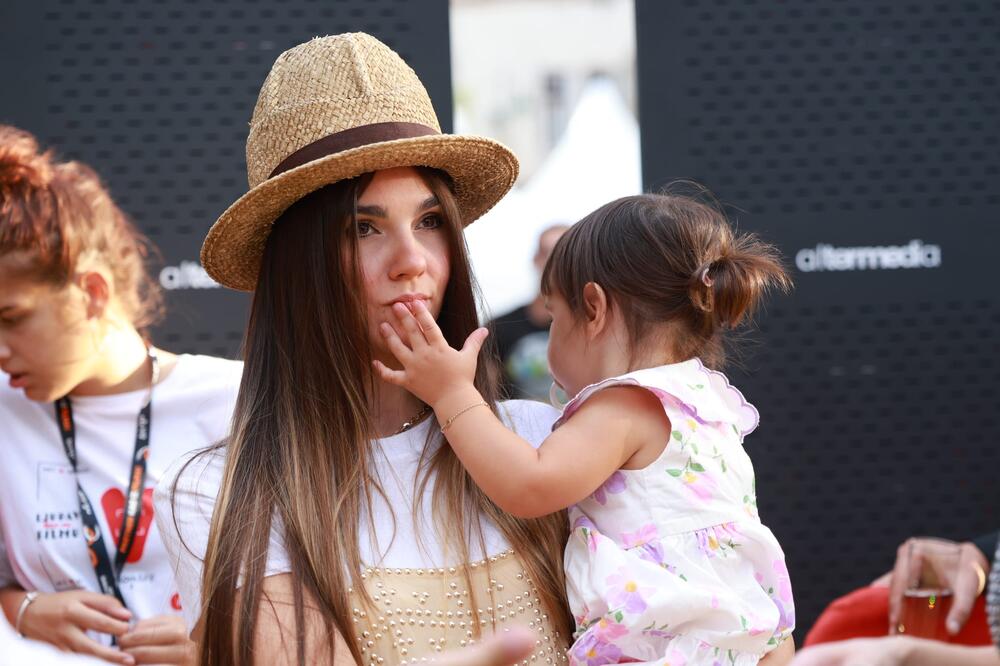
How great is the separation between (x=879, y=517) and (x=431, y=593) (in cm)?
215

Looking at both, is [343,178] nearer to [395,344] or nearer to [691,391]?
[395,344]

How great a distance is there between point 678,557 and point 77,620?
142cm

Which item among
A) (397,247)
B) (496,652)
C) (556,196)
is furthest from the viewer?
(556,196)

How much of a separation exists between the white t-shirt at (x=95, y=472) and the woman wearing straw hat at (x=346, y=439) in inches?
33.8

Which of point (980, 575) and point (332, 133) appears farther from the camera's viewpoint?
point (980, 575)

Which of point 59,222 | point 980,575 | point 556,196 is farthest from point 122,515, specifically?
point 556,196

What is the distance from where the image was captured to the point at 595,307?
215 cm

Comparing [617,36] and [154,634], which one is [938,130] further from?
[617,36]

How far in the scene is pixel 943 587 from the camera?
2789mm

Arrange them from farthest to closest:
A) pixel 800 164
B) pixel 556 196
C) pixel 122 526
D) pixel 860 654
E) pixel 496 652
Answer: pixel 556 196, pixel 800 164, pixel 122 526, pixel 860 654, pixel 496 652

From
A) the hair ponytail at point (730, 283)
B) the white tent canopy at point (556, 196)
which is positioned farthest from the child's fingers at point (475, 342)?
the white tent canopy at point (556, 196)

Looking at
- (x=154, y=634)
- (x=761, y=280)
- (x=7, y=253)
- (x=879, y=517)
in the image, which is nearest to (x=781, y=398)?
(x=879, y=517)

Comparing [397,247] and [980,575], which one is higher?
[397,247]

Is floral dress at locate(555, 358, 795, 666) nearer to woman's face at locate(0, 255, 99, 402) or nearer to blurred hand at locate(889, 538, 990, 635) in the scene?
blurred hand at locate(889, 538, 990, 635)
